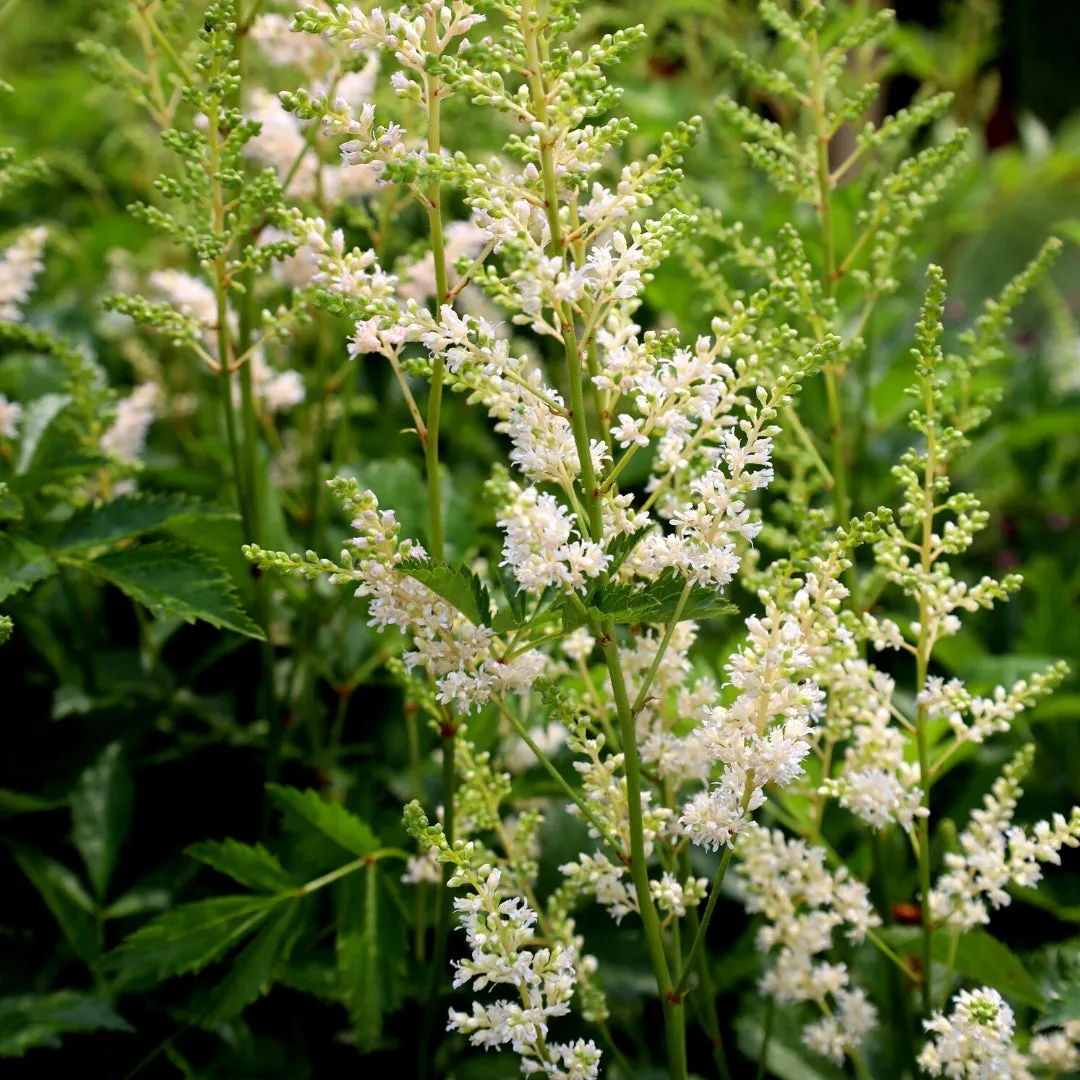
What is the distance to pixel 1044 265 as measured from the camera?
0.86 meters

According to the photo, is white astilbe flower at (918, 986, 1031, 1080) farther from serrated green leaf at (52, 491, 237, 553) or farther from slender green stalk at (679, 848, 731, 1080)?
serrated green leaf at (52, 491, 237, 553)

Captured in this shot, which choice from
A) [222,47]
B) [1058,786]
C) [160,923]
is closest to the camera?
[222,47]

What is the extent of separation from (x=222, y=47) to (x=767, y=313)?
409mm

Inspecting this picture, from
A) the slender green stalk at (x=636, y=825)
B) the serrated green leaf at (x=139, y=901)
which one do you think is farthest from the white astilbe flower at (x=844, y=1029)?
the serrated green leaf at (x=139, y=901)

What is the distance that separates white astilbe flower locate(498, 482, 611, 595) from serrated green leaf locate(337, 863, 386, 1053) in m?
0.40

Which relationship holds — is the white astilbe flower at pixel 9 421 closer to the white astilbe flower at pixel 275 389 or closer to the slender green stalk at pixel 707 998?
the white astilbe flower at pixel 275 389

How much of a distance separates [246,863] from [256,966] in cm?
8

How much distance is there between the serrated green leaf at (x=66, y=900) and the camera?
985mm

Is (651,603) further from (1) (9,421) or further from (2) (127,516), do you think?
(1) (9,421)

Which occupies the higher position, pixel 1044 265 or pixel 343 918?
pixel 1044 265

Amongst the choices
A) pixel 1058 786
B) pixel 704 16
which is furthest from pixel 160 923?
pixel 704 16

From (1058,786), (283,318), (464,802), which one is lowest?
A: (1058,786)

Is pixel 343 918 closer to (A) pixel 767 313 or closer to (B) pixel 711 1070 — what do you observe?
(B) pixel 711 1070

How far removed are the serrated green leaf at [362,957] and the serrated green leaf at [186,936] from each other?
0.20ft
